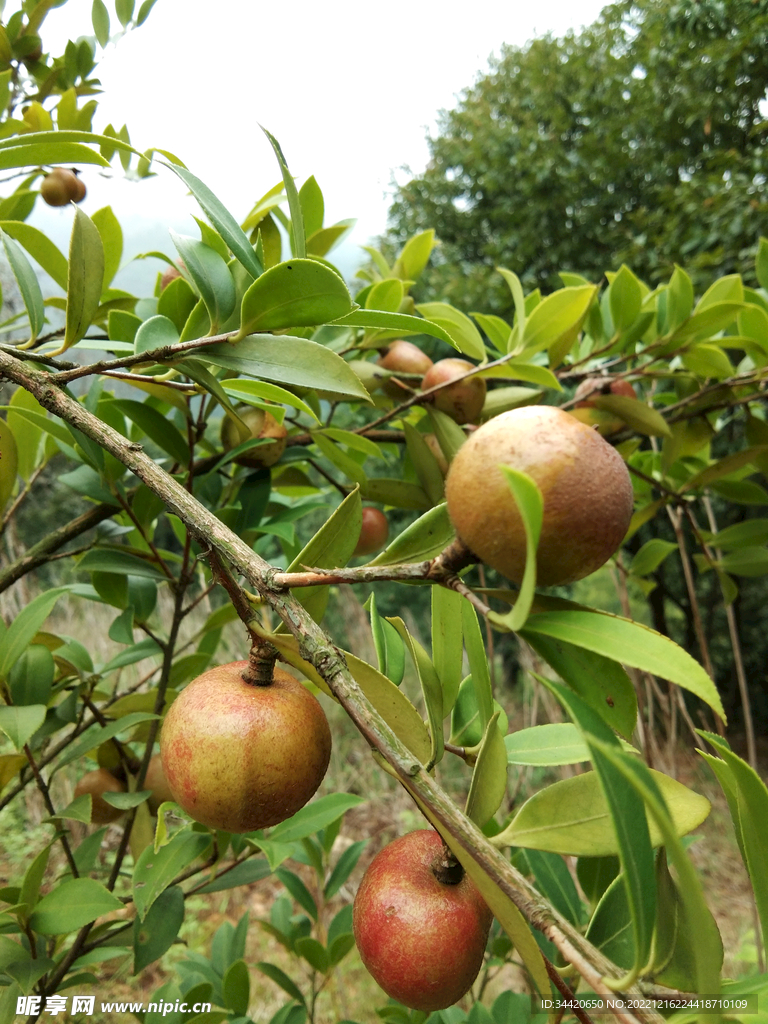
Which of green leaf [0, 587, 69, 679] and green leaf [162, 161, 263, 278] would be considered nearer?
green leaf [162, 161, 263, 278]

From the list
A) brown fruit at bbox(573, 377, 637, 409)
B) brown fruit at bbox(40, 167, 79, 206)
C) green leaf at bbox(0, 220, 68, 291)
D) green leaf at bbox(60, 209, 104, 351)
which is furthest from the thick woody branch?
brown fruit at bbox(40, 167, 79, 206)

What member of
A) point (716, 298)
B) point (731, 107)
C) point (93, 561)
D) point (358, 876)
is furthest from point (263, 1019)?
point (731, 107)

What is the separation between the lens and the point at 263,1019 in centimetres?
169

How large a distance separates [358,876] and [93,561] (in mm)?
2121

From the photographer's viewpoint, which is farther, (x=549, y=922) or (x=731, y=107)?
(x=731, y=107)

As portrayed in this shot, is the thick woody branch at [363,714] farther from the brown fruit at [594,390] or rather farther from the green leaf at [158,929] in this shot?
the brown fruit at [594,390]

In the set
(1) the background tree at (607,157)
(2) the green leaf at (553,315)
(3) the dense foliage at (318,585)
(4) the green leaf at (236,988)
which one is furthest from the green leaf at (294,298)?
(1) the background tree at (607,157)

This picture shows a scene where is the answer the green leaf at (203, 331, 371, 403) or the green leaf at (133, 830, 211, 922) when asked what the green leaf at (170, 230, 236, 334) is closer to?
the green leaf at (203, 331, 371, 403)

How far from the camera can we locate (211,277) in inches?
14.5

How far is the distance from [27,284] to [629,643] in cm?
45

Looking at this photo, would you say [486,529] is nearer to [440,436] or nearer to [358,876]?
[440,436]

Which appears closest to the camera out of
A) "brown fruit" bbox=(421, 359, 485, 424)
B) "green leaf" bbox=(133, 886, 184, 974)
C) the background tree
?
"green leaf" bbox=(133, 886, 184, 974)

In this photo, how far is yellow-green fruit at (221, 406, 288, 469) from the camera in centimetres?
59

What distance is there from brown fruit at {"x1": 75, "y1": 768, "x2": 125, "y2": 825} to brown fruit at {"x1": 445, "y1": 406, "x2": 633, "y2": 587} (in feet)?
1.79
